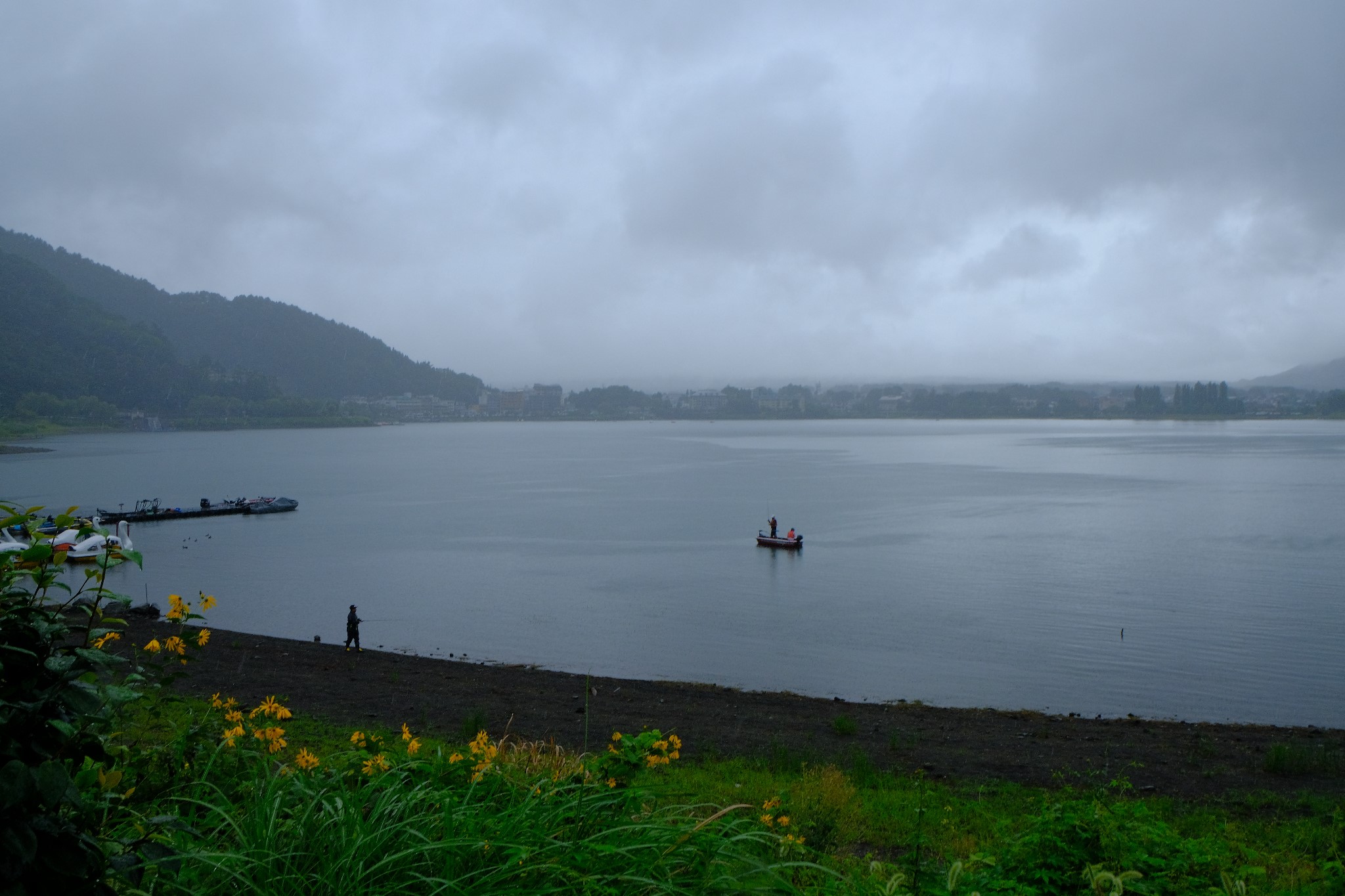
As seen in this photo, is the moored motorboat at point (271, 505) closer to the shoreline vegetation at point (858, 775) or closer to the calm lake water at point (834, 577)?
the calm lake water at point (834, 577)

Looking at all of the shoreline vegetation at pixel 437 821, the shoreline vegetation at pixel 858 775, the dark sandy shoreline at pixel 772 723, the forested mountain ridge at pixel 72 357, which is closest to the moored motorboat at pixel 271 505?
the shoreline vegetation at pixel 858 775

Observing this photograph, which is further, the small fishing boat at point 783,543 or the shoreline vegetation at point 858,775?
the small fishing boat at point 783,543

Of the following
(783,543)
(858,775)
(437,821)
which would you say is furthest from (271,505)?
(437,821)

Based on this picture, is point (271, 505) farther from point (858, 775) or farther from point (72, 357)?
point (72, 357)

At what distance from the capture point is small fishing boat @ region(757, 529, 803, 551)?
4353cm

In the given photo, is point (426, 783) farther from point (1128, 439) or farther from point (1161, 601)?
point (1128, 439)

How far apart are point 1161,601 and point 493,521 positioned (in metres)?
36.8

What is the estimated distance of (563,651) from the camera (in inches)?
977

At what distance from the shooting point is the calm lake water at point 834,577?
22922mm

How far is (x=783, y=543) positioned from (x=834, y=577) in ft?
23.4

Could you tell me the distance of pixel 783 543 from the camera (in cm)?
4384

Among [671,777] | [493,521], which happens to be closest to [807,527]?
[493,521]

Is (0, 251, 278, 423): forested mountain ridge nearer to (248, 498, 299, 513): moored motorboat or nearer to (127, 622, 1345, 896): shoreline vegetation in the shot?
(248, 498, 299, 513): moored motorboat

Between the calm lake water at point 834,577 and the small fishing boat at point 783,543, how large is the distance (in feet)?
2.22
